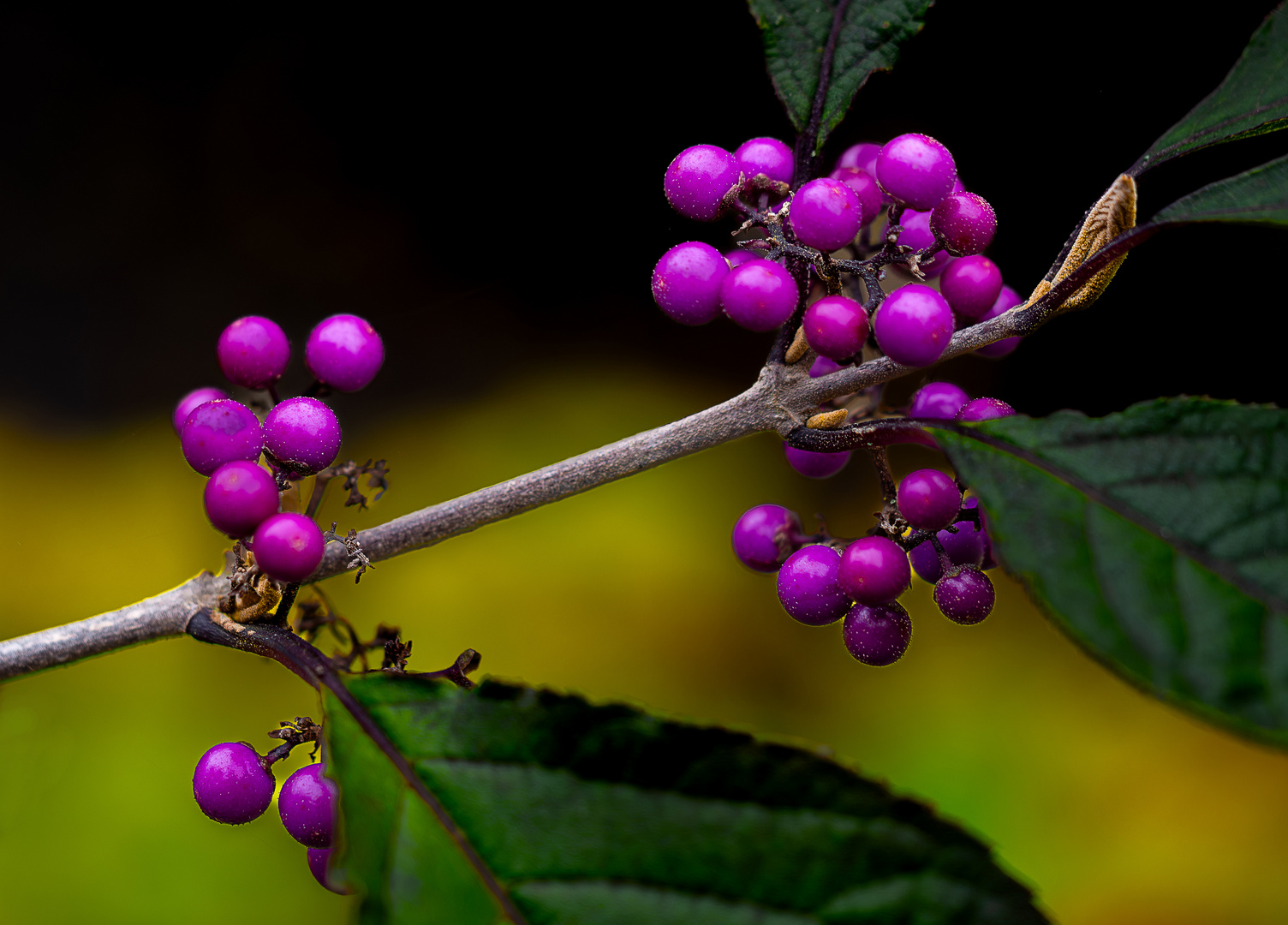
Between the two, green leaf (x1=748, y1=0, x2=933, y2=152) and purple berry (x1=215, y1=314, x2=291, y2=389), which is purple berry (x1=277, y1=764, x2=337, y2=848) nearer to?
purple berry (x1=215, y1=314, x2=291, y2=389)

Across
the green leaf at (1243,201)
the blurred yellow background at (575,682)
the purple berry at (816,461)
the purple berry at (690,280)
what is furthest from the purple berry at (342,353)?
the blurred yellow background at (575,682)

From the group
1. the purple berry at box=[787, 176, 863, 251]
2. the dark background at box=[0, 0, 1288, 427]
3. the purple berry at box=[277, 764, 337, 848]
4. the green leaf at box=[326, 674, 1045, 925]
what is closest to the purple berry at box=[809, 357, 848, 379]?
the purple berry at box=[787, 176, 863, 251]

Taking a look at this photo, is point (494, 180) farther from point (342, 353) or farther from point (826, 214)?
point (826, 214)

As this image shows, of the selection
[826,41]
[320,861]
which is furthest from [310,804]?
[826,41]

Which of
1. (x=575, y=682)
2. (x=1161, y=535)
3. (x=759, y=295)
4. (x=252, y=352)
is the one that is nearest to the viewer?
(x=1161, y=535)

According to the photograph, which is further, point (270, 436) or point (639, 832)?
point (270, 436)

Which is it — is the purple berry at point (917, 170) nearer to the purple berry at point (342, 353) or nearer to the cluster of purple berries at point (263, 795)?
the purple berry at point (342, 353)

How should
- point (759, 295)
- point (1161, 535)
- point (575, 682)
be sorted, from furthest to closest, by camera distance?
1. point (575, 682)
2. point (759, 295)
3. point (1161, 535)
